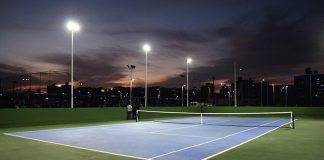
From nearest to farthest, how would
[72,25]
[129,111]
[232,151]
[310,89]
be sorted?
[232,151] → [72,25] → [129,111] → [310,89]

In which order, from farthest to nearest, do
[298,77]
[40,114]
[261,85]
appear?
[261,85], [298,77], [40,114]

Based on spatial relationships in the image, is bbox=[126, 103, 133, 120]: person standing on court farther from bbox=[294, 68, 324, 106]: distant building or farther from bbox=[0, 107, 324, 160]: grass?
bbox=[294, 68, 324, 106]: distant building

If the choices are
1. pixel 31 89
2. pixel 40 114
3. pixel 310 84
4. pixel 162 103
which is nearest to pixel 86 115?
pixel 40 114

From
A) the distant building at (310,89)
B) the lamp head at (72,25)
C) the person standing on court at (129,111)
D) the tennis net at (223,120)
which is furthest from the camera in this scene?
the distant building at (310,89)

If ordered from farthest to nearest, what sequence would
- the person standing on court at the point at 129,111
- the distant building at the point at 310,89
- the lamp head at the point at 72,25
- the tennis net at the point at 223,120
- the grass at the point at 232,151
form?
the distant building at the point at 310,89
the person standing on court at the point at 129,111
the tennis net at the point at 223,120
the lamp head at the point at 72,25
the grass at the point at 232,151

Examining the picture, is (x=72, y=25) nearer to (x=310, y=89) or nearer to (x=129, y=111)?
(x=129, y=111)

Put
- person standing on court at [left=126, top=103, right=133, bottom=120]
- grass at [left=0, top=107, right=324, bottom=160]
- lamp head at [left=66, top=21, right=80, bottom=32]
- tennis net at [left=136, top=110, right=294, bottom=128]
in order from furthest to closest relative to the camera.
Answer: person standing on court at [left=126, top=103, right=133, bottom=120] → tennis net at [left=136, top=110, right=294, bottom=128] → lamp head at [left=66, top=21, right=80, bottom=32] → grass at [left=0, top=107, right=324, bottom=160]

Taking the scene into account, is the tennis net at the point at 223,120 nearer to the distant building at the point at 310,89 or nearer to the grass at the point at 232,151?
the grass at the point at 232,151

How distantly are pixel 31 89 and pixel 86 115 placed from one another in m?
9.54

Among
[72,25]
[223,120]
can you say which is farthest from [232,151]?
[223,120]

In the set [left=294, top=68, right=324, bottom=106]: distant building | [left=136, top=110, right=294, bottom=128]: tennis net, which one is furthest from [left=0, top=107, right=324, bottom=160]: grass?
[left=294, top=68, right=324, bottom=106]: distant building

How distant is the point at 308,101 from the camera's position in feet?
161

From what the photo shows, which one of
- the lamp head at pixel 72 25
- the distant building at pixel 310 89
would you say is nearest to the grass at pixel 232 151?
the lamp head at pixel 72 25

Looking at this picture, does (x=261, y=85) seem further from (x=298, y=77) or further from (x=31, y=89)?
(x=31, y=89)
